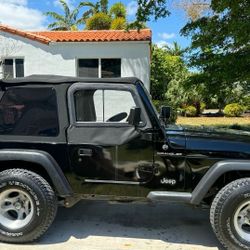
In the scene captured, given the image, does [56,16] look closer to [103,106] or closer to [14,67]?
[14,67]

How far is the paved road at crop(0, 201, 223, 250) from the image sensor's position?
413 cm

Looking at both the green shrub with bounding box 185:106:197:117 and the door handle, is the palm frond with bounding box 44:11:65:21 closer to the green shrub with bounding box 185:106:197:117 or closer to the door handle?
the green shrub with bounding box 185:106:197:117

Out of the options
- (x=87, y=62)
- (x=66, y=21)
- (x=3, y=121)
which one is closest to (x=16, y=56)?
(x=87, y=62)

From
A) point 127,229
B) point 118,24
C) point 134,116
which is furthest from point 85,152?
point 118,24

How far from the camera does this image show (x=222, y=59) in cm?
995

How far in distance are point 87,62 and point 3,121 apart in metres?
11.2

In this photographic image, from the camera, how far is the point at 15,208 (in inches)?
165

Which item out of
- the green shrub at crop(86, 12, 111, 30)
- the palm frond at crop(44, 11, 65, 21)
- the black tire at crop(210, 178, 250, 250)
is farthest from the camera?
the palm frond at crop(44, 11, 65, 21)

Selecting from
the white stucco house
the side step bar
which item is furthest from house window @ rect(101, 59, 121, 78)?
the side step bar

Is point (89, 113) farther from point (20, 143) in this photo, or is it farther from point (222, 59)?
point (222, 59)

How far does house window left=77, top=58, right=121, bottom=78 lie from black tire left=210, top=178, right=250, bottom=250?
11.4 m

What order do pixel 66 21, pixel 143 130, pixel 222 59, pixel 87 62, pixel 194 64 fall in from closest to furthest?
pixel 143 130
pixel 222 59
pixel 194 64
pixel 87 62
pixel 66 21

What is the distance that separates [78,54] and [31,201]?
1163cm

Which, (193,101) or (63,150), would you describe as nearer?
(63,150)
